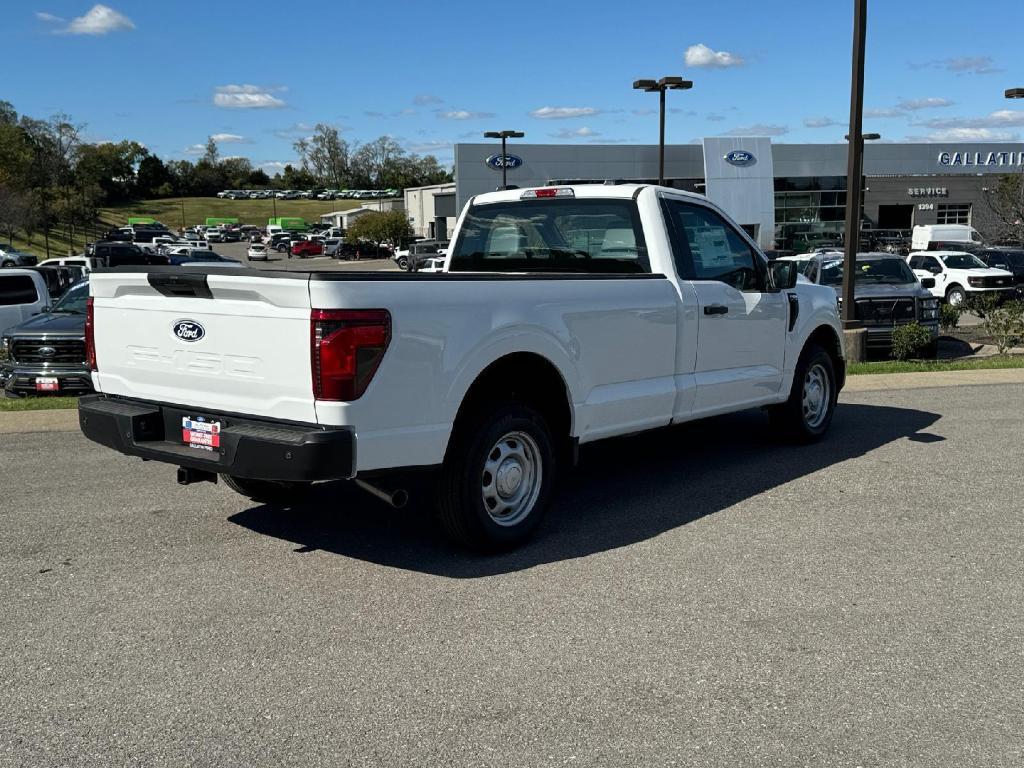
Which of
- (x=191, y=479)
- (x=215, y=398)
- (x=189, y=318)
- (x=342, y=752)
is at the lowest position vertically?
(x=342, y=752)

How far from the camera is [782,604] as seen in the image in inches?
194

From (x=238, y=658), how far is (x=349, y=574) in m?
1.15

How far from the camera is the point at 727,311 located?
7.29m

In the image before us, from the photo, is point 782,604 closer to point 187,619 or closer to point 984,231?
point 187,619

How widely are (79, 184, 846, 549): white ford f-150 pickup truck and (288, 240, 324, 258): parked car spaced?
3051 inches

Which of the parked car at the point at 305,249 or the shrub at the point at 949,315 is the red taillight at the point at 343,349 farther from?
the parked car at the point at 305,249

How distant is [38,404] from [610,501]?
25.7 ft

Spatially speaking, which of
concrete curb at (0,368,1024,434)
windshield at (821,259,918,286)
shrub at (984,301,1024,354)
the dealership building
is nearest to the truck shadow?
concrete curb at (0,368,1024,434)

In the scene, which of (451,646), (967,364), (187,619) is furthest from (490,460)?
(967,364)

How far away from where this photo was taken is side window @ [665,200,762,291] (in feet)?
23.2

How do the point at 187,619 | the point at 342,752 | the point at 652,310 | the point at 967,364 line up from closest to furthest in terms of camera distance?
the point at 342,752, the point at 187,619, the point at 652,310, the point at 967,364

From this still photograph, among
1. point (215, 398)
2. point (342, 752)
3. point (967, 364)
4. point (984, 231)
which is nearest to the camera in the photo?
point (342, 752)

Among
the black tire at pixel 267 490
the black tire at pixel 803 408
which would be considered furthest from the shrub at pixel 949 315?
the black tire at pixel 267 490

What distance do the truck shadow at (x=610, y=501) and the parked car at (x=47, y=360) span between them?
22.2 feet
